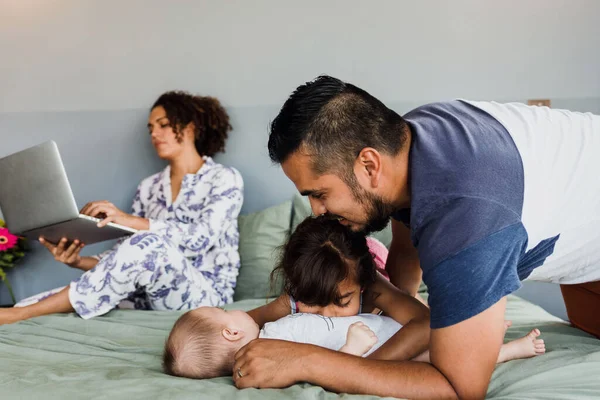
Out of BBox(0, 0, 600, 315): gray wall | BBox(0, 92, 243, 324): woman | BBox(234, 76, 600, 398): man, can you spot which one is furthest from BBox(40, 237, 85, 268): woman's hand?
BBox(234, 76, 600, 398): man

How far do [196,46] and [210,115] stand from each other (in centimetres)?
43

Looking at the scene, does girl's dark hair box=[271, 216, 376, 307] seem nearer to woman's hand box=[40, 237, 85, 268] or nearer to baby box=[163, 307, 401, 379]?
baby box=[163, 307, 401, 379]

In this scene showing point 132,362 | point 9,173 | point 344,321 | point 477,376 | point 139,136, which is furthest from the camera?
point 139,136

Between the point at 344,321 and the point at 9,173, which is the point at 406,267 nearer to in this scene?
the point at 344,321

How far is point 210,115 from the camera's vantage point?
301 centimetres

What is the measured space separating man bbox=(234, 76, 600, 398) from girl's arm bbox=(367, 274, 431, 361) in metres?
0.15

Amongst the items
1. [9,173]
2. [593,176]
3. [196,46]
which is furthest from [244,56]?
[593,176]

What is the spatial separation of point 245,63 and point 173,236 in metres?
1.08

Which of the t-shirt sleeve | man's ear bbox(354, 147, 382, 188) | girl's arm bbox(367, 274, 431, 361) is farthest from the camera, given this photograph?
girl's arm bbox(367, 274, 431, 361)

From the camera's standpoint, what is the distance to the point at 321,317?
1.61m

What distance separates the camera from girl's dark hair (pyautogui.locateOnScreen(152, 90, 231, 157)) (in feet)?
9.64

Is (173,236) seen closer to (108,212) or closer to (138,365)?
(108,212)

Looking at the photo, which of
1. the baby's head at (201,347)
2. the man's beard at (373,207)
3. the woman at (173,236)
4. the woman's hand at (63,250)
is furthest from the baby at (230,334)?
the woman's hand at (63,250)

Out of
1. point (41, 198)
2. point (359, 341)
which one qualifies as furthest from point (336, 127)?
point (41, 198)
